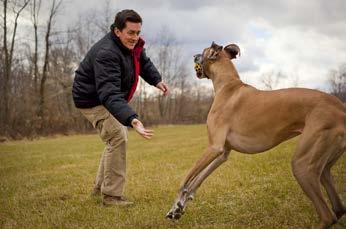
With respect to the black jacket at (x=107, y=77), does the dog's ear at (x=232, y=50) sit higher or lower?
higher

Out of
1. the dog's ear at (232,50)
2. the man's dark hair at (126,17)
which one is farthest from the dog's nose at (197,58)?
the man's dark hair at (126,17)

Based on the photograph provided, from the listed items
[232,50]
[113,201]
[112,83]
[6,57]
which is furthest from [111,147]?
[6,57]

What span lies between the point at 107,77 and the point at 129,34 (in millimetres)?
703

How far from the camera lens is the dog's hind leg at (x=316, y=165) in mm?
4527

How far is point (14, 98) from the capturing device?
131 ft

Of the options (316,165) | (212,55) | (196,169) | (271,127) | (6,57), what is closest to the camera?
(316,165)

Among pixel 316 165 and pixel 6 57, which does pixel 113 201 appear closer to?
pixel 316 165

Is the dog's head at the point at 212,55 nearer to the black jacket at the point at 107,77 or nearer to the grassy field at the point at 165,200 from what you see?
the black jacket at the point at 107,77

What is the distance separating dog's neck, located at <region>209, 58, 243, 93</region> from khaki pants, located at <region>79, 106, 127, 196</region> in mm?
1571

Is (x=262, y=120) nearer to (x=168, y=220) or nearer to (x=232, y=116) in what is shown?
(x=232, y=116)

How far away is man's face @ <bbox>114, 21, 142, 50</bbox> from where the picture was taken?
622cm

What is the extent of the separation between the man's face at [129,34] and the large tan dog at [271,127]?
934 millimetres

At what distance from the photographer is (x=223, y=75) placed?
623 cm

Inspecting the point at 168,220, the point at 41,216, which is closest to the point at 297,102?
the point at 168,220
